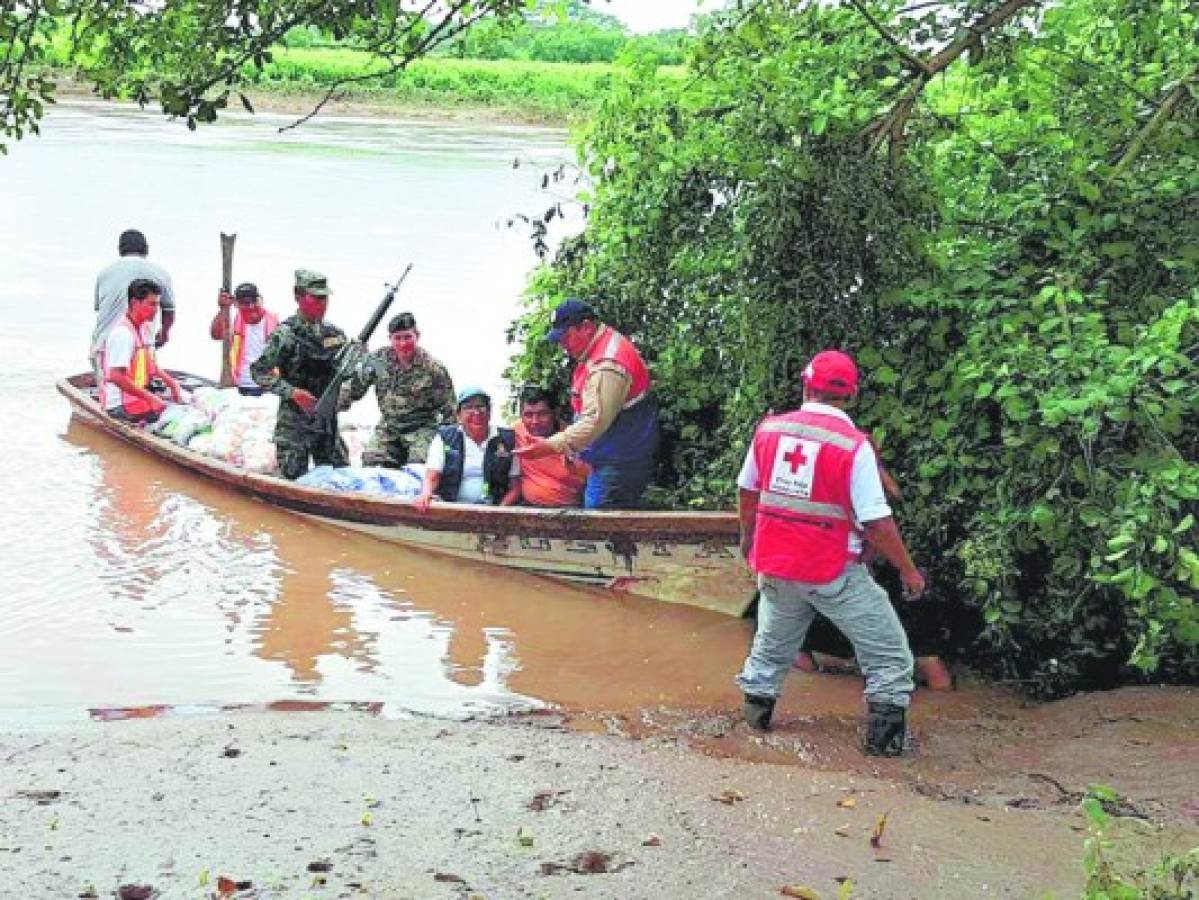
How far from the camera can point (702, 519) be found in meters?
8.98

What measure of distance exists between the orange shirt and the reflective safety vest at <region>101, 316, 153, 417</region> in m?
3.93

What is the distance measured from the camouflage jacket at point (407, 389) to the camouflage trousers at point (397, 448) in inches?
1.6

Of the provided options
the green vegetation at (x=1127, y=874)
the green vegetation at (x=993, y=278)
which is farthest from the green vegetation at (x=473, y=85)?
the green vegetation at (x=1127, y=874)

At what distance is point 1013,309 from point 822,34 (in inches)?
74.3

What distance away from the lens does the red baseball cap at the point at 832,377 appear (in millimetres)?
6688

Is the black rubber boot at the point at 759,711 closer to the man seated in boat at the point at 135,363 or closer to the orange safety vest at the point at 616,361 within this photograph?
the orange safety vest at the point at 616,361

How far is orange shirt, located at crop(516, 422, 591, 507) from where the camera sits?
9.85 meters

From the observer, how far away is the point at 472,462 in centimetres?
1030

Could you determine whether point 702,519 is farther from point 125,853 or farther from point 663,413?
point 125,853

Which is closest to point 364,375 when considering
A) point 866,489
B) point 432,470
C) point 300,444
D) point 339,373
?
point 339,373

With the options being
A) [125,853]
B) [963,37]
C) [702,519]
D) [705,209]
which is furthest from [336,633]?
[963,37]

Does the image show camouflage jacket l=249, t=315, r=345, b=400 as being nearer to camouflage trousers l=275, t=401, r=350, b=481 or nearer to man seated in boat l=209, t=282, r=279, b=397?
camouflage trousers l=275, t=401, r=350, b=481

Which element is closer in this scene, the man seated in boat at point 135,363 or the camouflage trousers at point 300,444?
the camouflage trousers at point 300,444

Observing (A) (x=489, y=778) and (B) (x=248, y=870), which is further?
(A) (x=489, y=778)
